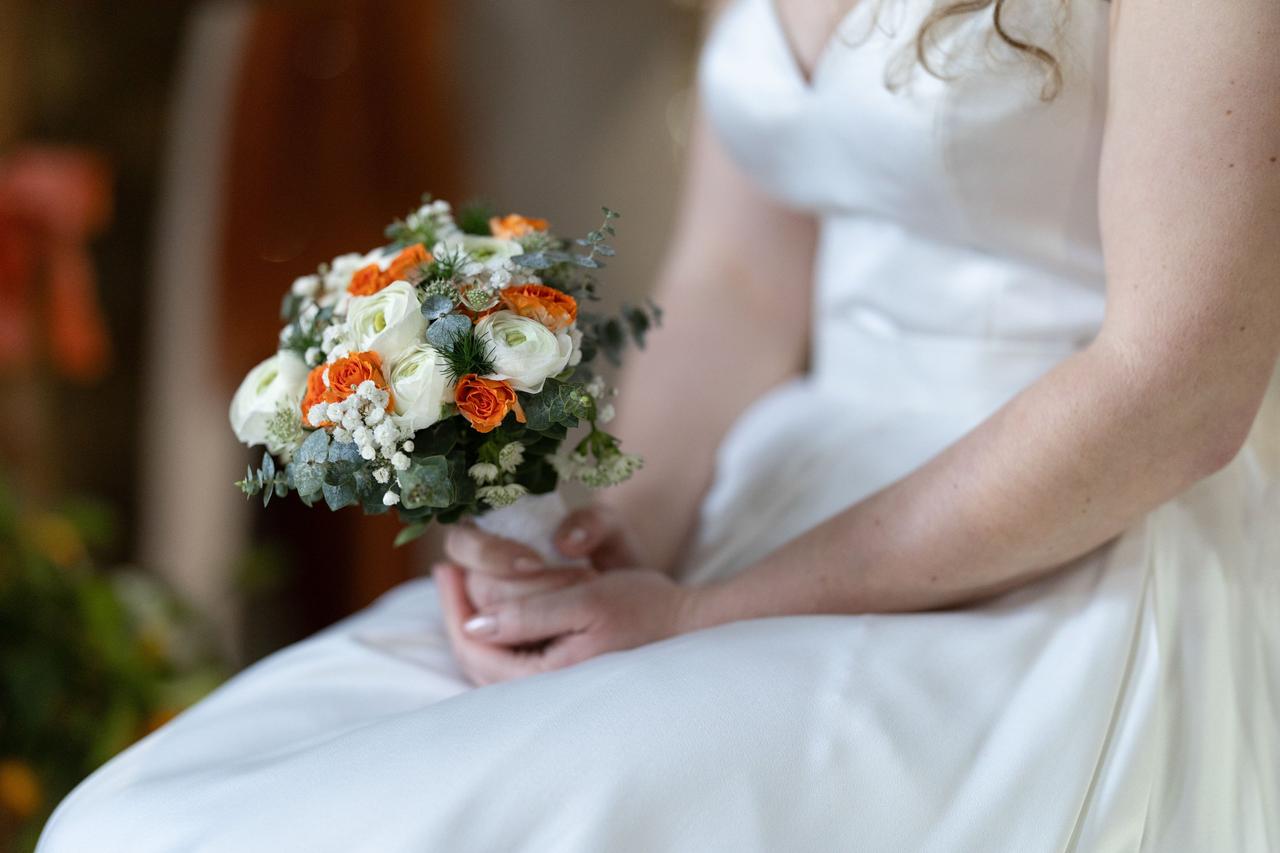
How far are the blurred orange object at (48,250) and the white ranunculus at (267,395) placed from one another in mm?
1176

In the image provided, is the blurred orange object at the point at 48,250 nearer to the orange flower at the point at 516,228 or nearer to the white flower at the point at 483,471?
the orange flower at the point at 516,228

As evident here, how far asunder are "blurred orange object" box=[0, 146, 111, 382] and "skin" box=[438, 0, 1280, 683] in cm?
117

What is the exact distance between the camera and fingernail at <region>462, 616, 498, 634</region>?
81cm

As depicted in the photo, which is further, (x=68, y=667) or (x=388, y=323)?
(x=68, y=667)

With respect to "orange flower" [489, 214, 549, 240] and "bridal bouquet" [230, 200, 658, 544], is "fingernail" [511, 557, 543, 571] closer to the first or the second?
"bridal bouquet" [230, 200, 658, 544]

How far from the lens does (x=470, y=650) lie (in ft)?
2.72

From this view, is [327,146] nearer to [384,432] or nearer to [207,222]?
[207,222]

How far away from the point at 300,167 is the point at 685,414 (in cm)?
111

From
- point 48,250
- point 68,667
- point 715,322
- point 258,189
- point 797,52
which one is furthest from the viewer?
→ point 258,189

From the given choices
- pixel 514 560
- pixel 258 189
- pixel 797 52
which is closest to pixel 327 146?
pixel 258 189

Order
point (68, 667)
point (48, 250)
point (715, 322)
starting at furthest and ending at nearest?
point (48, 250) < point (68, 667) < point (715, 322)

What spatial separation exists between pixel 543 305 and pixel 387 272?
103 mm

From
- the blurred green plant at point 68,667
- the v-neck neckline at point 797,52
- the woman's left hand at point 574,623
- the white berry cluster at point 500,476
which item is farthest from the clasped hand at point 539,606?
the blurred green plant at point 68,667

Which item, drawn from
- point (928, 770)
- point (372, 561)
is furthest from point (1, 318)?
point (928, 770)
